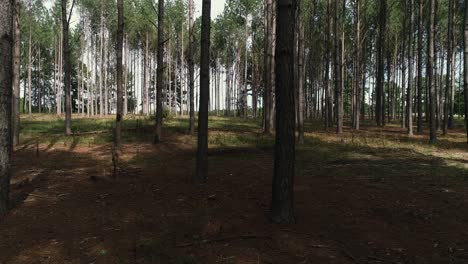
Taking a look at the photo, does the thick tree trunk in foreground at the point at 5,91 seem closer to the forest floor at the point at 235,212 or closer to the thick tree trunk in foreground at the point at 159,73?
the forest floor at the point at 235,212

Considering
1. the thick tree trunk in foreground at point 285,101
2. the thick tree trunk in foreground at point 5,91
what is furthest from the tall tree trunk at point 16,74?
the thick tree trunk in foreground at point 285,101

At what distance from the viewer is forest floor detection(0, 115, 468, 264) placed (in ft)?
16.6

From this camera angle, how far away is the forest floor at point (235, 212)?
5047mm

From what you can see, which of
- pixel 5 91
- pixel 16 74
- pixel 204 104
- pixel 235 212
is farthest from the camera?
pixel 16 74

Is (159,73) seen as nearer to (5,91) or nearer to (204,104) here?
(204,104)

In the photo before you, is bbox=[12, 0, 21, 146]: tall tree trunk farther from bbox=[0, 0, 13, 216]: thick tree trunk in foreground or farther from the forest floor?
bbox=[0, 0, 13, 216]: thick tree trunk in foreground

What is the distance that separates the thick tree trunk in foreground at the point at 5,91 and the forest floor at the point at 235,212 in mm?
859

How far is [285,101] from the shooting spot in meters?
5.88

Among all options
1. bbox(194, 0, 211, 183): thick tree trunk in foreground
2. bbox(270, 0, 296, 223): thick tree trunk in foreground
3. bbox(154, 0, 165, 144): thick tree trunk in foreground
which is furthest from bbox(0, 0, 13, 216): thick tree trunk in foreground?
bbox(154, 0, 165, 144): thick tree trunk in foreground

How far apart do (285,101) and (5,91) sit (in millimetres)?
5222

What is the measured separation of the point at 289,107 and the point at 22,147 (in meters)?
14.7

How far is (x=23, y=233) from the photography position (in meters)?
6.05

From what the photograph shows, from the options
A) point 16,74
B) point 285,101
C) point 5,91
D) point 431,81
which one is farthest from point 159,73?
point 431,81

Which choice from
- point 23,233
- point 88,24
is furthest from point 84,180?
point 88,24
